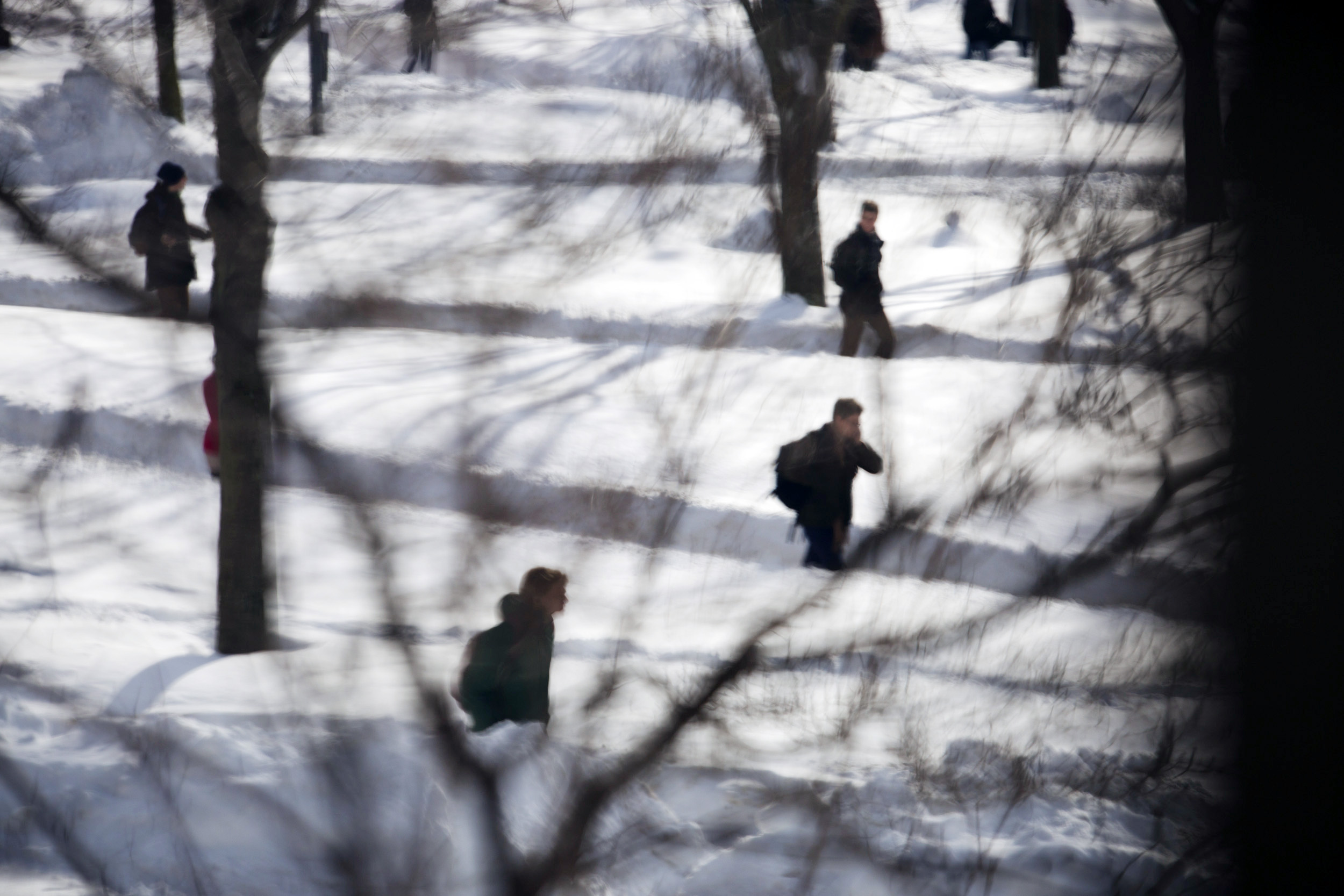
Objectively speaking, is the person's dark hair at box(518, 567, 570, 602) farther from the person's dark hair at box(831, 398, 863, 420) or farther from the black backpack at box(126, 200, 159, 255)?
the black backpack at box(126, 200, 159, 255)

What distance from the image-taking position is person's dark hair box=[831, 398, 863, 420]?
175 inches

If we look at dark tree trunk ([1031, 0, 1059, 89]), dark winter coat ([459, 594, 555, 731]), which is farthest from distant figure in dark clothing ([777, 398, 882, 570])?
dark tree trunk ([1031, 0, 1059, 89])

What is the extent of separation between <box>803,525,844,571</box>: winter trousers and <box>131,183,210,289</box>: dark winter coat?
306 centimetres

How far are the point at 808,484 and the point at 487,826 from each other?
2.76m

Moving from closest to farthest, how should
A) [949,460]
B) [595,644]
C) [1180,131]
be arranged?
[1180,131], [949,460], [595,644]

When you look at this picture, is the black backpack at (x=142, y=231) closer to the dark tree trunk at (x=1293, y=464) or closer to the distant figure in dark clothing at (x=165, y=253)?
the distant figure in dark clothing at (x=165, y=253)

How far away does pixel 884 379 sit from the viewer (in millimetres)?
4238

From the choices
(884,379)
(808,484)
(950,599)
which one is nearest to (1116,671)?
(950,599)

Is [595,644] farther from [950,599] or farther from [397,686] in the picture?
[950,599]

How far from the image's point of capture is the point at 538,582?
11.6 feet

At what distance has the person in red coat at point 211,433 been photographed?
5895 mm

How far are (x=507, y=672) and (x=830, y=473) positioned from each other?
237cm

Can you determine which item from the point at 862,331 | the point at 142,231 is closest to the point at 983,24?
the point at 862,331

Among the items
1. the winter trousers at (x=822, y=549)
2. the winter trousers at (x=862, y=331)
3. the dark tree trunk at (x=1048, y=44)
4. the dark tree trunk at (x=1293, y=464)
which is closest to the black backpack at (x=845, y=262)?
the winter trousers at (x=862, y=331)
